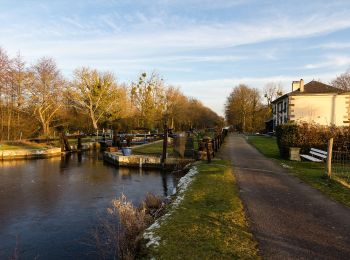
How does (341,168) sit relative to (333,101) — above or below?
below

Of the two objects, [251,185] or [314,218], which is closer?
[314,218]

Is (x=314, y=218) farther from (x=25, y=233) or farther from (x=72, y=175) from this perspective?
(x=72, y=175)

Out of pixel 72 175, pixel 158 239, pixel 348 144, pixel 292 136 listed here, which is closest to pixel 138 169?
pixel 72 175

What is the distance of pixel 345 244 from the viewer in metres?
5.83

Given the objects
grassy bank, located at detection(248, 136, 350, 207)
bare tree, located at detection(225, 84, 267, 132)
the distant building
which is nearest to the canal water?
grassy bank, located at detection(248, 136, 350, 207)

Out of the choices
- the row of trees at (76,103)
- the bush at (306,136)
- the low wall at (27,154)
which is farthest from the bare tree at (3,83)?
the bush at (306,136)

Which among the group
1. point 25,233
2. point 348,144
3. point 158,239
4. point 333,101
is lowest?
point 25,233

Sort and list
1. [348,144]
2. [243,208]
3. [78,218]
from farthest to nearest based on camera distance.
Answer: [348,144]
[78,218]
[243,208]

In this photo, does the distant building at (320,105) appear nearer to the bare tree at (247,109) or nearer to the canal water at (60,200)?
the canal water at (60,200)

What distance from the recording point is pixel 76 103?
52.2 metres

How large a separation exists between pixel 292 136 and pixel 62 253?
15368mm

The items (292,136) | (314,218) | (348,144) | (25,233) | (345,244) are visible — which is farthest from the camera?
(292,136)

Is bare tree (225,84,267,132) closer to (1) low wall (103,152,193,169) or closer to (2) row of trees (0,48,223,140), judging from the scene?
(2) row of trees (0,48,223,140)

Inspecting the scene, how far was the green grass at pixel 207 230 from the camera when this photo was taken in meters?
5.45
